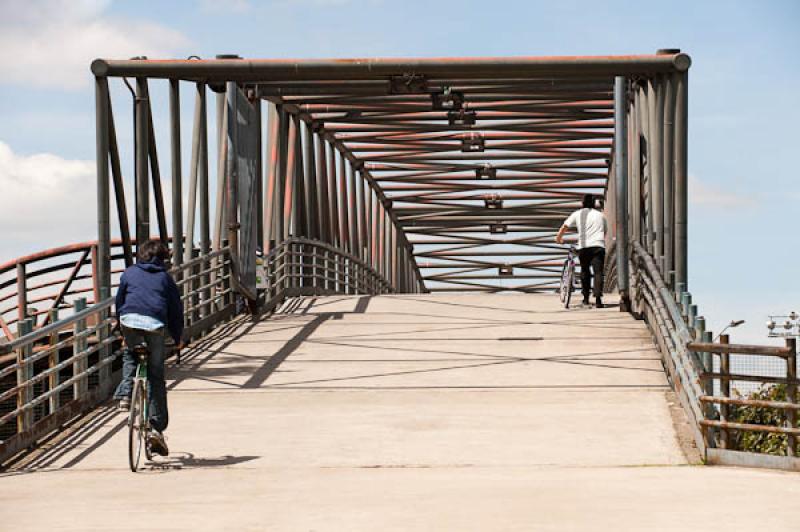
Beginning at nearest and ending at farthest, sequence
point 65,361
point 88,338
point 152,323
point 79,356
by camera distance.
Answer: point 152,323 → point 65,361 → point 79,356 → point 88,338

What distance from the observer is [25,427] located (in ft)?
36.7

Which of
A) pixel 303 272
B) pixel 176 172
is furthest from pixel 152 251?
pixel 303 272

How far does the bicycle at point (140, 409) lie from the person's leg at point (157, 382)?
0.04 m

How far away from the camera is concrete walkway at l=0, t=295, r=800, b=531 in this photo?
7.70 metres

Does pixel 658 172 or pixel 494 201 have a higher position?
pixel 494 201

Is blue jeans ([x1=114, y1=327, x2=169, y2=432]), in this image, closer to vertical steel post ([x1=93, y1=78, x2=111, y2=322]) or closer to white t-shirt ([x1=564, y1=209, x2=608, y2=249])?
vertical steel post ([x1=93, y1=78, x2=111, y2=322])

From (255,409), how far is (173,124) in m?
6.35

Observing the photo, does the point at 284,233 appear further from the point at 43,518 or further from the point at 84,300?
the point at 43,518

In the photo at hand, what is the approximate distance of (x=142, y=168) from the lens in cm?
1638

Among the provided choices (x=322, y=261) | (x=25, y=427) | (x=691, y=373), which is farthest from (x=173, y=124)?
(x=322, y=261)

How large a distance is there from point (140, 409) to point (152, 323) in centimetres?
62

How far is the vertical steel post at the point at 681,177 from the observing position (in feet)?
51.9

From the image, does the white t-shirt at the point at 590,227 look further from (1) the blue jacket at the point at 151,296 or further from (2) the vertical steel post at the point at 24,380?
(1) the blue jacket at the point at 151,296

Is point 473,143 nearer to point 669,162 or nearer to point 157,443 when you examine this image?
point 669,162
